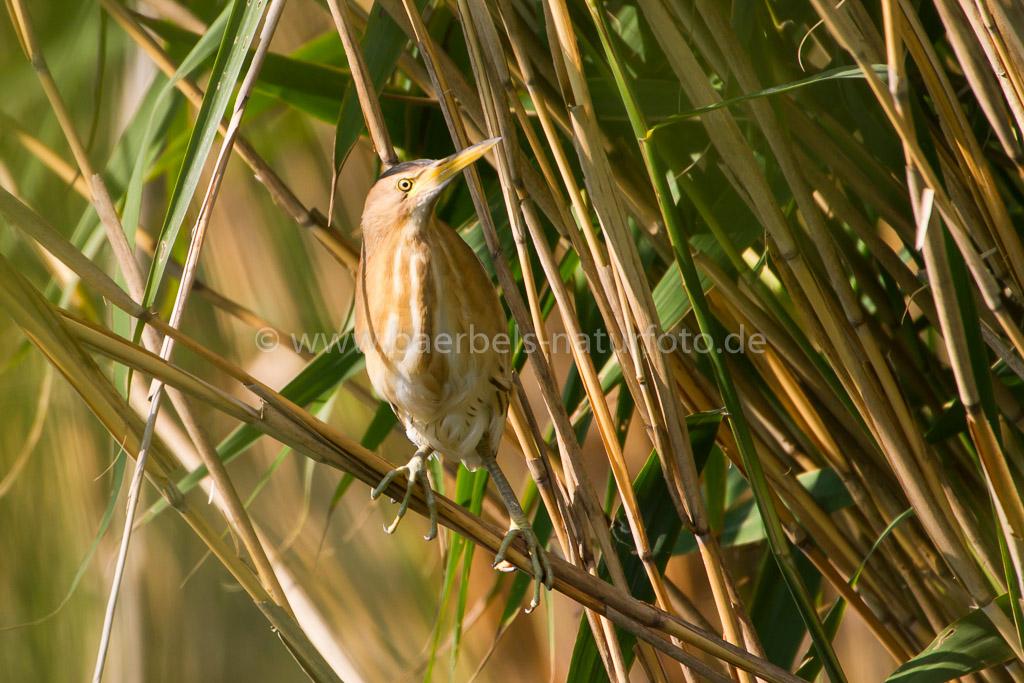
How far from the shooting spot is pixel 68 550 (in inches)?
44.0

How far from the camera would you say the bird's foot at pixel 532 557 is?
795 mm

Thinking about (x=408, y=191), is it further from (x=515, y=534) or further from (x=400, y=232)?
(x=515, y=534)

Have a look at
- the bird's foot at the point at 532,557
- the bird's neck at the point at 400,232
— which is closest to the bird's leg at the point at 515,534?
the bird's foot at the point at 532,557

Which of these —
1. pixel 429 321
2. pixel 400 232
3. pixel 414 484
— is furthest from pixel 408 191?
pixel 414 484

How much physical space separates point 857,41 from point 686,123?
0.47 meters

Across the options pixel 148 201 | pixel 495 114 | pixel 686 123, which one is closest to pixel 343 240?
pixel 495 114

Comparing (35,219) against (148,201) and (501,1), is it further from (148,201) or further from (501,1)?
(148,201)

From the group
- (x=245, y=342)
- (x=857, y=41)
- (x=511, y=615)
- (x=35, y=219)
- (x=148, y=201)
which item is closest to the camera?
(x=35, y=219)

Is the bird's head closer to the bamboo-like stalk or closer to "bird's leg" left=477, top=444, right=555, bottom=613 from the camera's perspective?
the bamboo-like stalk

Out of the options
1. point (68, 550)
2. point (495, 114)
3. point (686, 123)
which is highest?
point (495, 114)

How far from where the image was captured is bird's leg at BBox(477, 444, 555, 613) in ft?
2.70

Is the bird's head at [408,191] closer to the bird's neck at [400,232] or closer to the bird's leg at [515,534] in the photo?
the bird's neck at [400,232]

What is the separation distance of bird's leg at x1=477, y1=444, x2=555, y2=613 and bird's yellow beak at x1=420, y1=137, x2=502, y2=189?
340 mm

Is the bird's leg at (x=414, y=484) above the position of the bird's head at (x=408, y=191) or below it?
below
